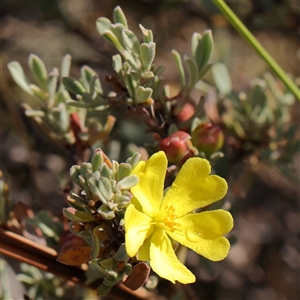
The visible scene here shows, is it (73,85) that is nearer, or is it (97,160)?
(97,160)

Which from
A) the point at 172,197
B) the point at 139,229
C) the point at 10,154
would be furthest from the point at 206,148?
the point at 10,154

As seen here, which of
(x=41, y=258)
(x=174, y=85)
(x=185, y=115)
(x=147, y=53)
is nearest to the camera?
(x=147, y=53)

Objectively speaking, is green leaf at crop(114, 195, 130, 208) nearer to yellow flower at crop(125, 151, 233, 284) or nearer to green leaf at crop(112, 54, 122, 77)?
yellow flower at crop(125, 151, 233, 284)

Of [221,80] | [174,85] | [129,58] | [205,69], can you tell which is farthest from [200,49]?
[174,85]

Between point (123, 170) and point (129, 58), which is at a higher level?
point (129, 58)

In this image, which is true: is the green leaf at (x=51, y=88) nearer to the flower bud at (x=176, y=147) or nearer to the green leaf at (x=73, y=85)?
the green leaf at (x=73, y=85)

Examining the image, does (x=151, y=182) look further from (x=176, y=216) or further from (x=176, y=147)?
(x=176, y=147)

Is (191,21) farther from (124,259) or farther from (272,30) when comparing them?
(124,259)
